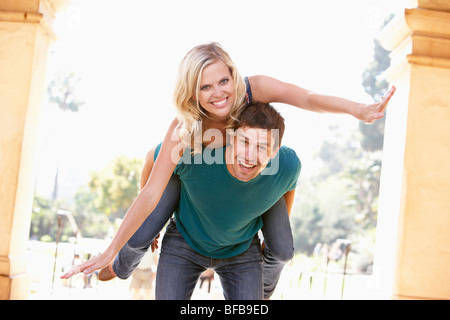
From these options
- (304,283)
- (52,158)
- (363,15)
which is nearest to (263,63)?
(363,15)

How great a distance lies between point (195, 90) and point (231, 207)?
0.70 m

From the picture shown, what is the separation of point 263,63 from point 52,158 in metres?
17.9

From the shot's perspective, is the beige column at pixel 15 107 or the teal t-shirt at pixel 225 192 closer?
the teal t-shirt at pixel 225 192

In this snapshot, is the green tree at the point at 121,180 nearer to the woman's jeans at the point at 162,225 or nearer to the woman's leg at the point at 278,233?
the woman's jeans at the point at 162,225

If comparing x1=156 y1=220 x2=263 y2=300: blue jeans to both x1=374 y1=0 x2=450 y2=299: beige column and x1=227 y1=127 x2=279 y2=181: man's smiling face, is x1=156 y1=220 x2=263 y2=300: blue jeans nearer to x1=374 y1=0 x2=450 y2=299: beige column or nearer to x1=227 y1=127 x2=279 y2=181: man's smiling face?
x1=227 y1=127 x2=279 y2=181: man's smiling face

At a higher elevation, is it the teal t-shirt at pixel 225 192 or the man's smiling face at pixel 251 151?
the man's smiling face at pixel 251 151

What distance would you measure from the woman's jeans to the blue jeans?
0.11 m

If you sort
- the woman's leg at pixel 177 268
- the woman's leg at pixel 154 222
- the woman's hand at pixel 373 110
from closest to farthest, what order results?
1. the woman's hand at pixel 373 110
2. the woman's leg at pixel 177 268
3. the woman's leg at pixel 154 222

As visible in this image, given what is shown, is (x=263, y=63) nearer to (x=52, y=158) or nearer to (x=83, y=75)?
(x=83, y=75)

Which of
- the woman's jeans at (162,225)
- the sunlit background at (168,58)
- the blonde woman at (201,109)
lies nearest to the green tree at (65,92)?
the sunlit background at (168,58)

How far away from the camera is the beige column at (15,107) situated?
5.45 m

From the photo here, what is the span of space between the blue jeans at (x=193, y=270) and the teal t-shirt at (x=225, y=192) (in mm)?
126

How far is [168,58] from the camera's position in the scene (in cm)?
4256

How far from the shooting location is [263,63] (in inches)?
1674
